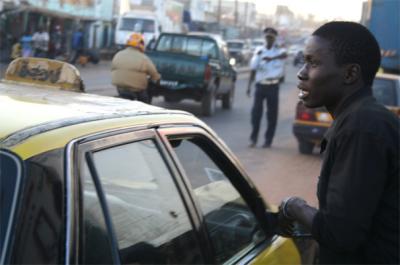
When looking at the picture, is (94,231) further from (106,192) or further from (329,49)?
(329,49)

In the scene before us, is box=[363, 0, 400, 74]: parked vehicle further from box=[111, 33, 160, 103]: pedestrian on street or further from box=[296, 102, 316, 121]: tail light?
box=[111, 33, 160, 103]: pedestrian on street

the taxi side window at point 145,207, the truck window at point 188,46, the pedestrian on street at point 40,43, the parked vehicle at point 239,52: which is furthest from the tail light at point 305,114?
the parked vehicle at point 239,52

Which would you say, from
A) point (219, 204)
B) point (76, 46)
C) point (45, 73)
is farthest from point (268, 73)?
point (76, 46)

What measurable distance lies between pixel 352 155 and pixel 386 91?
8160 millimetres

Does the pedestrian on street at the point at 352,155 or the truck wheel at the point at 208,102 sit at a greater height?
the pedestrian on street at the point at 352,155

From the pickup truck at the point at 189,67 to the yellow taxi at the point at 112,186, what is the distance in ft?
35.8

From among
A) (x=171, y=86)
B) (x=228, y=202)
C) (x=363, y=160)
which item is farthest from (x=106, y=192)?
(x=171, y=86)

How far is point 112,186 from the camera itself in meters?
2.12

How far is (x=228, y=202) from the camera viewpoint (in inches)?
119

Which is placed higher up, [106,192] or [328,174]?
[328,174]

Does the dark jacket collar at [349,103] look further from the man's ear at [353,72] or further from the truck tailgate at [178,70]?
the truck tailgate at [178,70]

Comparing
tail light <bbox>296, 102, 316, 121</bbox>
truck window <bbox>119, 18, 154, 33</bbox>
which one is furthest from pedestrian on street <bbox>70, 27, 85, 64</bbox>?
tail light <bbox>296, 102, 316, 121</bbox>

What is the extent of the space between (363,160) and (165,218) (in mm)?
839

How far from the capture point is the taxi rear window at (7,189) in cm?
162
